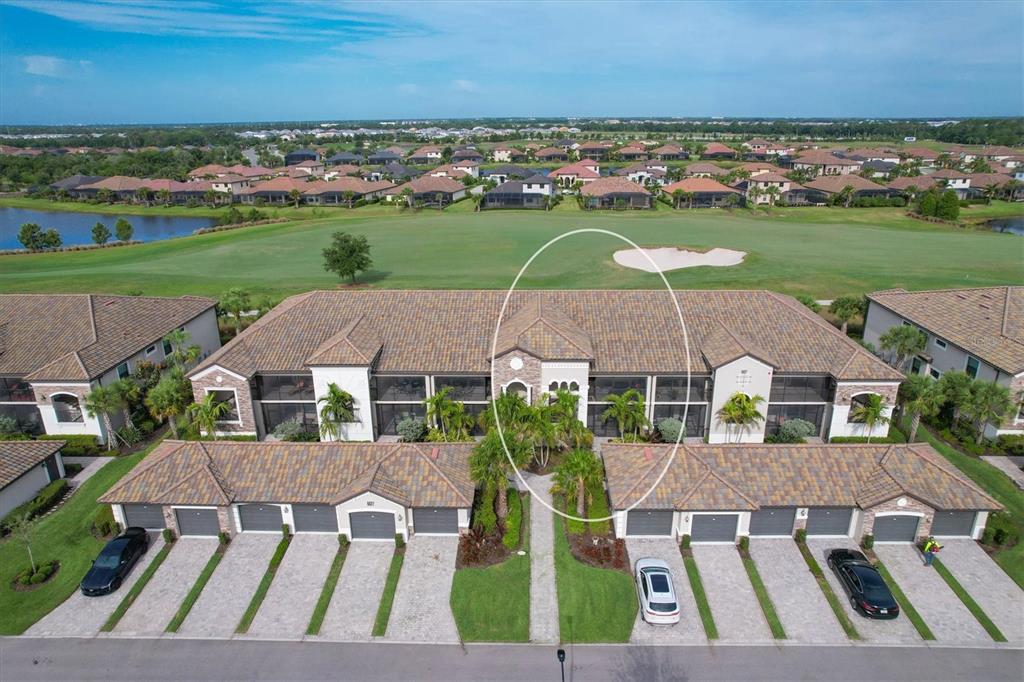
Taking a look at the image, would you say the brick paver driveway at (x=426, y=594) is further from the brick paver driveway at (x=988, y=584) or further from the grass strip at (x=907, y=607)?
the brick paver driveway at (x=988, y=584)

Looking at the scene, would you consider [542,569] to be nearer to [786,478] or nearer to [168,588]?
[786,478]

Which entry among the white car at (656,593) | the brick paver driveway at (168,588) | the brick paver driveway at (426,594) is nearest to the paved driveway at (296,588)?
the brick paver driveway at (426,594)

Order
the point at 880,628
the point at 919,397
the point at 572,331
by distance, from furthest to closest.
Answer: the point at 572,331
the point at 919,397
the point at 880,628

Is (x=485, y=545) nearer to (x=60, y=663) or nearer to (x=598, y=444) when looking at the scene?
(x=598, y=444)

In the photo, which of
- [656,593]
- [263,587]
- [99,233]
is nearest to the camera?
[656,593]

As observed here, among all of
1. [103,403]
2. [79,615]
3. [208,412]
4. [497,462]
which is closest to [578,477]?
[497,462]

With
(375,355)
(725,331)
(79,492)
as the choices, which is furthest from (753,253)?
(79,492)

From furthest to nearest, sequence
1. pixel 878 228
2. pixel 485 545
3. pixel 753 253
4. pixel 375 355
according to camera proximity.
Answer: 1. pixel 878 228
2. pixel 753 253
3. pixel 375 355
4. pixel 485 545

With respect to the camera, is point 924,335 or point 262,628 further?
point 924,335
